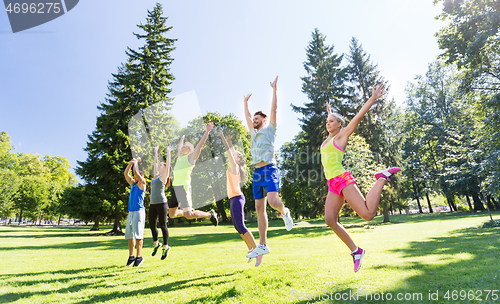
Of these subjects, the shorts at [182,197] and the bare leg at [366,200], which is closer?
the bare leg at [366,200]

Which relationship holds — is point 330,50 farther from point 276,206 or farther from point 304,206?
point 304,206

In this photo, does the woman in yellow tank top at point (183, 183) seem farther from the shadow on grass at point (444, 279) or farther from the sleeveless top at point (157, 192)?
the shadow on grass at point (444, 279)

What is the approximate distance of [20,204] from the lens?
47.8 metres

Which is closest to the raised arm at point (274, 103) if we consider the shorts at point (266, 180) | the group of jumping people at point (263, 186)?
the group of jumping people at point (263, 186)

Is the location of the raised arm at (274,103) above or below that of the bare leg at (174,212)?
above

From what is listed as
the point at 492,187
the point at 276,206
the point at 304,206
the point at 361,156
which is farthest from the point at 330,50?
the point at 304,206

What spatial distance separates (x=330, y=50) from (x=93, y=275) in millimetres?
28534

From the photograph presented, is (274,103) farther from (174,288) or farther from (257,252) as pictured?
(174,288)

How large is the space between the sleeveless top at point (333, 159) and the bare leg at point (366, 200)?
298 mm

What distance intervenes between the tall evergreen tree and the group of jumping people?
16535 mm

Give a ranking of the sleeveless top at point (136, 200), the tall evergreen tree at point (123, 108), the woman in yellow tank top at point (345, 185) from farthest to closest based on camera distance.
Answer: the tall evergreen tree at point (123, 108) < the sleeveless top at point (136, 200) < the woman in yellow tank top at point (345, 185)

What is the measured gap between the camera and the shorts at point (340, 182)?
3959 millimetres

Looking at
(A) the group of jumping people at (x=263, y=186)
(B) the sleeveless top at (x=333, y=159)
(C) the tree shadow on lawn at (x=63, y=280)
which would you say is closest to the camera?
(A) the group of jumping people at (x=263, y=186)

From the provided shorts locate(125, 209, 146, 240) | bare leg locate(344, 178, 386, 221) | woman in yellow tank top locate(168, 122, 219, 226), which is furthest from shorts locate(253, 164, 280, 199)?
shorts locate(125, 209, 146, 240)
